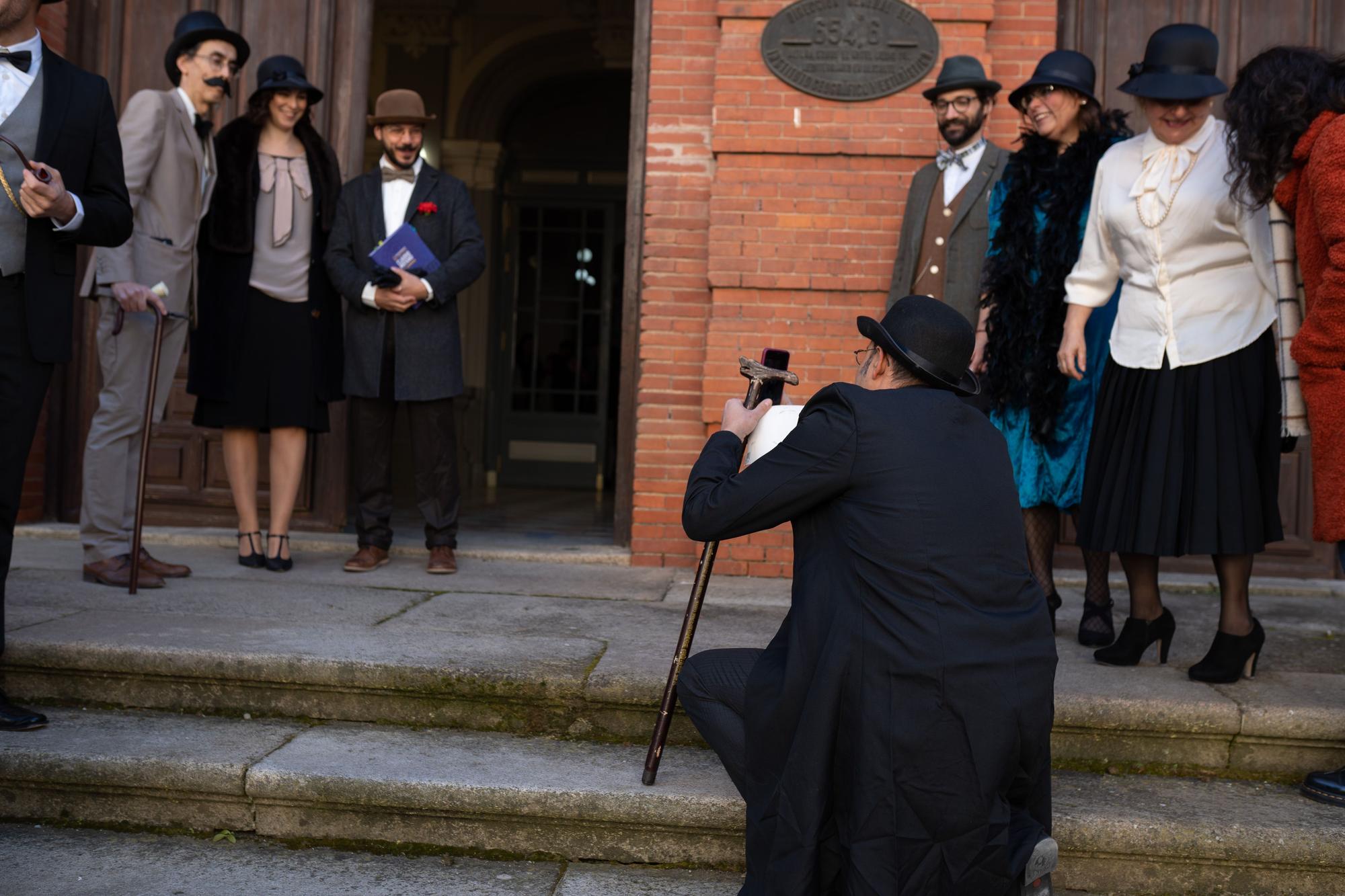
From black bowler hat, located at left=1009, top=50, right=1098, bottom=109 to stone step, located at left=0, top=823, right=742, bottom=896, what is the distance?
2875 millimetres

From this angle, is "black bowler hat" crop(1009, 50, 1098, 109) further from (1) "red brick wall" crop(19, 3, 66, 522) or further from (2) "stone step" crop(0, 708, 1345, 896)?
(1) "red brick wall" crop(19, 3, 66, 522)

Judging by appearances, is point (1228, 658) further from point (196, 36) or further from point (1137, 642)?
point (196, 36)

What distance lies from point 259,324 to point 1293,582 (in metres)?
4.89

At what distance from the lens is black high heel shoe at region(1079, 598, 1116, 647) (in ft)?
14.1

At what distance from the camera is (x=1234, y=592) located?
12.2 feet

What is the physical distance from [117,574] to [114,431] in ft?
1.86

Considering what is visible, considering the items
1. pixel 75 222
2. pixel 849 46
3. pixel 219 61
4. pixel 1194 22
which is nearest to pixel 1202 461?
pixel 849 46

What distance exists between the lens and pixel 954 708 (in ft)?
7.92

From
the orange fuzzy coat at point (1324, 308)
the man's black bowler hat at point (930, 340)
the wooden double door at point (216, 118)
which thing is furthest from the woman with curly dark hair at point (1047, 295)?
the wooden double door at point (216, 118)

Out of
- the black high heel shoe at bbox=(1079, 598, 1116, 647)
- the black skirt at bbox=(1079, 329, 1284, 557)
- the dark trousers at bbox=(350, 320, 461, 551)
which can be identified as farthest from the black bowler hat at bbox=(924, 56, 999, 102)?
the dark trousers at bbox=(350, 320, 461, 551)

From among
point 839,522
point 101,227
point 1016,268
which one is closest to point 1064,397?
point 1016,268

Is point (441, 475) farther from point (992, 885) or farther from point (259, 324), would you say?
point (992, 885)

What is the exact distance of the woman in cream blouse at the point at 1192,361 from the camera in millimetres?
3668

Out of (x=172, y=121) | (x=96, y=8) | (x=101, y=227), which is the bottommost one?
(x=101, y=227)
